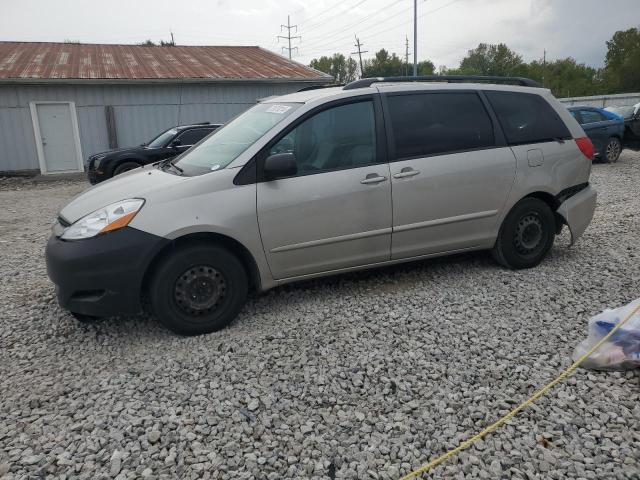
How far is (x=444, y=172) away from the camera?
169 inches

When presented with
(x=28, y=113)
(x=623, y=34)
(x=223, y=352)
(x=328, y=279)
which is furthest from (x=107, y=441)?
(x=623, y=34)

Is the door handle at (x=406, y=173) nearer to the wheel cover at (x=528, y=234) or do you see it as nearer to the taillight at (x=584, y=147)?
the wheel cover at (x=528, y=234)

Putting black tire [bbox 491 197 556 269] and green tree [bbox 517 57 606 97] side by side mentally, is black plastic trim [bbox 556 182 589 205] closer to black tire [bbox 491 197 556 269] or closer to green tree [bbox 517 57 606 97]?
black tire [bbox 491 197 556 269]

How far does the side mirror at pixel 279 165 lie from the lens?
366 centimetres

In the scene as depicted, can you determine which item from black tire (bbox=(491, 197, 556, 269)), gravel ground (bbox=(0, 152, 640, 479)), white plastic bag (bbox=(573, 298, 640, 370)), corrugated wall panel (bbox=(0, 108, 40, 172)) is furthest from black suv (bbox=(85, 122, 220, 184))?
white plastic bag (bbox=(573, 298, 640, 370))

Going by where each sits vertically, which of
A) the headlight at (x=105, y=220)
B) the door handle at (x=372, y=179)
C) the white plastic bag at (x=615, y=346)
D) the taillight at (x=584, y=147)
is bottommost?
the white plastic bag at (x=615, y=346)

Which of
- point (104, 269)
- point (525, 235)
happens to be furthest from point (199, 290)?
point (525, 235)

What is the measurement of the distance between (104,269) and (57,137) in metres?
14.6

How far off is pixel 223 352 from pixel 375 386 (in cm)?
110

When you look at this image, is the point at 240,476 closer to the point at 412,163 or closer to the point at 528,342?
the point at 528,342

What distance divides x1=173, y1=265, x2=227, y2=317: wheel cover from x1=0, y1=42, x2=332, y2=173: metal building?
14282mm

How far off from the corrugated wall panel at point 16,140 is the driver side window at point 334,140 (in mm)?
14724

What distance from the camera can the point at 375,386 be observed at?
3000 mm

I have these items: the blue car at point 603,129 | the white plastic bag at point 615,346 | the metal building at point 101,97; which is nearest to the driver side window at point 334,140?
the white plastic bag at point 615,346
